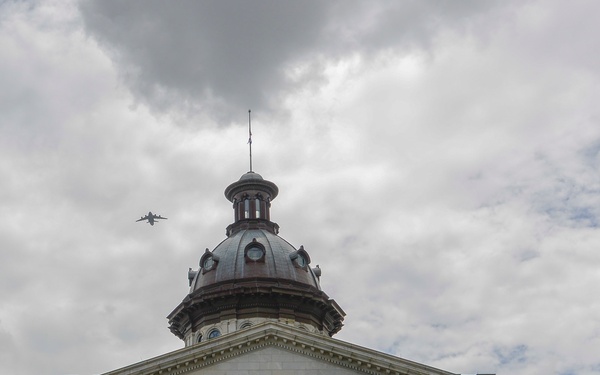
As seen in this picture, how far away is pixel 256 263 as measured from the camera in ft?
214

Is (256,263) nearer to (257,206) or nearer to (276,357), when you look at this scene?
(257,206)

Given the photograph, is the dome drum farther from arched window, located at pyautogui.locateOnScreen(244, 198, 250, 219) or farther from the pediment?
the pediment

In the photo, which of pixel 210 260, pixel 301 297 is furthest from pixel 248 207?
pixel 301 297

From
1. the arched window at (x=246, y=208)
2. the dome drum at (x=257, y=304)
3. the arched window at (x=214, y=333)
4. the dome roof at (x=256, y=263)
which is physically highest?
the arched window at (x=246, y=208)

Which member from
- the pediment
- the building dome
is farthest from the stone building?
the pediment

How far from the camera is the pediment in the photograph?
3972 centimetres

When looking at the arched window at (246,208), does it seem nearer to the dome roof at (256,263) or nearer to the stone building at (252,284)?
the stone building at (252,284)

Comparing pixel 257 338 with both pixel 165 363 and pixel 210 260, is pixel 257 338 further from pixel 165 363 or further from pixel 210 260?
pixel 210 260

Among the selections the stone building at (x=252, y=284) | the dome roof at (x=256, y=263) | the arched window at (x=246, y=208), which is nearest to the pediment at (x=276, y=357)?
the stone building at (x=252, y=284)

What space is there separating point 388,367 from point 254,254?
2721cm

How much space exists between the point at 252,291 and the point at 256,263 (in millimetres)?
2900

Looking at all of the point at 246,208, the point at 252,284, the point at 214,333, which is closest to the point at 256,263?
the point at 252,284

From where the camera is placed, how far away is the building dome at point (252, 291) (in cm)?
6300

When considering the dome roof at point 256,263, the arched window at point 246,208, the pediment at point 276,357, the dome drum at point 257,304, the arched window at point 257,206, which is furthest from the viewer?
the arched window at point 257,206
